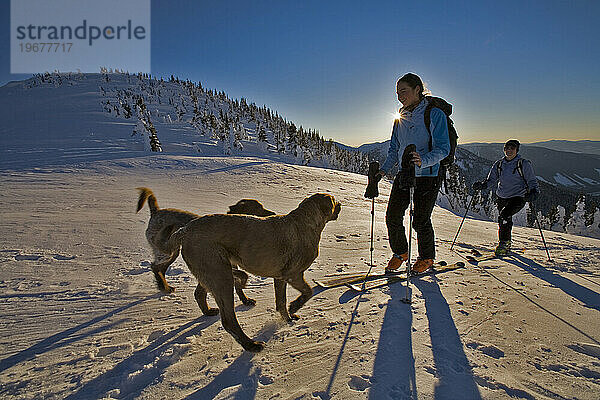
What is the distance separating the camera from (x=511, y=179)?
668 cm

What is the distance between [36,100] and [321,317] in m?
77.6

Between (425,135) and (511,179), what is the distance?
4209 mm

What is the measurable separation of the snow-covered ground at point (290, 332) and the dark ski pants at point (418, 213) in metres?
0.57

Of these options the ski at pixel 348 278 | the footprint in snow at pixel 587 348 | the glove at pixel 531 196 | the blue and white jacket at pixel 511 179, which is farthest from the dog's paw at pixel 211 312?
the glove at pixel 531 196

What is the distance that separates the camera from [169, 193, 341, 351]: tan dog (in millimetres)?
2689

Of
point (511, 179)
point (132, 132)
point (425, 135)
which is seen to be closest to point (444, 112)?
point (425, 135)

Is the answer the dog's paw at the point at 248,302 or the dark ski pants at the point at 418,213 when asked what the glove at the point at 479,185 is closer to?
the dark ski pants at the point at 418,213

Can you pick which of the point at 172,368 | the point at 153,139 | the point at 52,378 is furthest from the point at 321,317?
the point at 153,139

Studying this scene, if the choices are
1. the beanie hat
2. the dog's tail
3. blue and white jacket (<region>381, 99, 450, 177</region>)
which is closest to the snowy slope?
the dog's tail

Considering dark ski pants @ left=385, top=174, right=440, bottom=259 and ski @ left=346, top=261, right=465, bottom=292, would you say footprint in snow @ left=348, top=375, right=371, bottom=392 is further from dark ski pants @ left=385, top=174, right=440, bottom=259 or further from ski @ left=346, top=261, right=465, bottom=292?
dark ski pants @ left=385, top=174, right=440, bottom=259

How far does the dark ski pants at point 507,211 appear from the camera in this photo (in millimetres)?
6566

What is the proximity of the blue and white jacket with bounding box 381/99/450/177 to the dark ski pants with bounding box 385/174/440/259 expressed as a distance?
0.74ft

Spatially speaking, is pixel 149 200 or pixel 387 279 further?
pixel 149 200

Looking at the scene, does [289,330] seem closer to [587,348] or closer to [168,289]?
[168,289]
